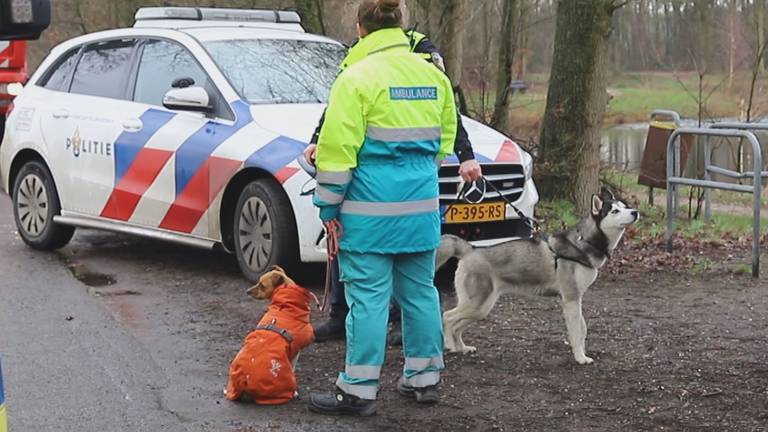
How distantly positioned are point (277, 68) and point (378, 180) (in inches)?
155

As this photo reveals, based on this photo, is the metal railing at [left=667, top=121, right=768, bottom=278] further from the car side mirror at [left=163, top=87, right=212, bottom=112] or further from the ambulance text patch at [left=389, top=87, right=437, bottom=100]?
the ambulance text patch at [left=389, top=87, right=437, bottom=100]

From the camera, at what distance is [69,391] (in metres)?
6.10

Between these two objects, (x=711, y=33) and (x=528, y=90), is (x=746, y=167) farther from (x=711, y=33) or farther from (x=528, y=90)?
(x=711, y=33)

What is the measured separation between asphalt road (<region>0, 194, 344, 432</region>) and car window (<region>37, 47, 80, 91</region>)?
140 centimetres

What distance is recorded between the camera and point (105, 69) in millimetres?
9953

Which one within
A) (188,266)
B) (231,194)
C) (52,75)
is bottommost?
(188,266)

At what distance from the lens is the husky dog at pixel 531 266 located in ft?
21.9

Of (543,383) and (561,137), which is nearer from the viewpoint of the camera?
(543,383)

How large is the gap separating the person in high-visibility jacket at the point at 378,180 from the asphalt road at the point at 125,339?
39cm

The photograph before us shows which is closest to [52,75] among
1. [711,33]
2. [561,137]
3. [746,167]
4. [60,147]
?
[60,147]

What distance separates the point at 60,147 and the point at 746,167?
783 cm

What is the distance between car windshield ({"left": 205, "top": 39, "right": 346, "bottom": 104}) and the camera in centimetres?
895

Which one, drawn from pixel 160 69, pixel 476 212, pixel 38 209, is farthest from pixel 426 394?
pixel 38 209

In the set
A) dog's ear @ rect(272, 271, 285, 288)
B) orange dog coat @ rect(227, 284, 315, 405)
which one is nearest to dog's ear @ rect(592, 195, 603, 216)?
orange dog coat @ rect(227, 284, 315, 405)
